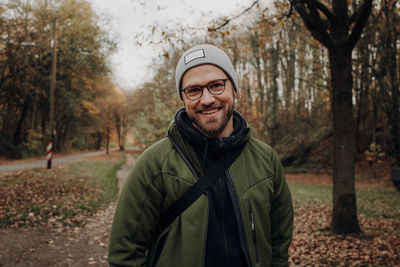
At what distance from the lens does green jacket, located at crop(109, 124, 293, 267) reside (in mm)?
1581

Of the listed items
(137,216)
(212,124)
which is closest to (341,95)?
(212,124)

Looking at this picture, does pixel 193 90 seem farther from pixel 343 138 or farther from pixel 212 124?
pixel 343 138

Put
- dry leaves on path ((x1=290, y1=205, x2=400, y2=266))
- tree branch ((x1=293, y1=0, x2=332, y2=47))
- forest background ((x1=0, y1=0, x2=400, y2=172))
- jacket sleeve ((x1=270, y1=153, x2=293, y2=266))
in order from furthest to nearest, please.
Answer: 1. forest background ((x1=0, y1=0, x2=400, y2=172))
2. tree branch ((x1=293, y1=0, x2=332, y2=47))
3. dry leaves on path ((x1=290, y1=205, x2=400, y2=266))
4. jacket sleeve ((x1=270, y1=153, x2=293, y2=266))

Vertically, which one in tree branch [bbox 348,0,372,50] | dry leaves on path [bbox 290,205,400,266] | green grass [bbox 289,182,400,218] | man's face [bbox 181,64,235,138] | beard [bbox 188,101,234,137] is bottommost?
green grass [bbox 289,182,400,218]

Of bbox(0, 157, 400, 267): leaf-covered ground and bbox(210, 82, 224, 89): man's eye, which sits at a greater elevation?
bbox(210, 82, 224, 89): man's eye

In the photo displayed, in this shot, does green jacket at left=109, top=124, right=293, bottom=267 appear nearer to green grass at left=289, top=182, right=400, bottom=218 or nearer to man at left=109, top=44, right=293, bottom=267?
man at left=109, top=44, right=293, bottom=267

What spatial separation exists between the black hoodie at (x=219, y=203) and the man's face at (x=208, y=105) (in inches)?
2.5

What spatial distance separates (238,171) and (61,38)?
25498 mm

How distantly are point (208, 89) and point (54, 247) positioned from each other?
5539 millimetres

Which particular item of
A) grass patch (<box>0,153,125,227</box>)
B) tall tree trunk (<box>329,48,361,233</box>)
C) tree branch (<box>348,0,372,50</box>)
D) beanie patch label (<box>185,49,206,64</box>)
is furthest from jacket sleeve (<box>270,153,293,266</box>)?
grass patch (<box>0,153,125,227</box>)

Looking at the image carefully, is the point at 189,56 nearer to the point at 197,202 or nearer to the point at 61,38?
the point at 197,202

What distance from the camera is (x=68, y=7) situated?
74.6 ft

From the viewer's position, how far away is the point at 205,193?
5.39ft

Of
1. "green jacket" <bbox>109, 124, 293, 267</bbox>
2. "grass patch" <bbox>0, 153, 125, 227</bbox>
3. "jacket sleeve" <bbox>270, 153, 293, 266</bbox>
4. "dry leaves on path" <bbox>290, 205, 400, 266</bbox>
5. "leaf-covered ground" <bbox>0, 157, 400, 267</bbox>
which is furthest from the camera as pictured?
"grass patch" <bbox>0, 153, 125, 227</bbox>
